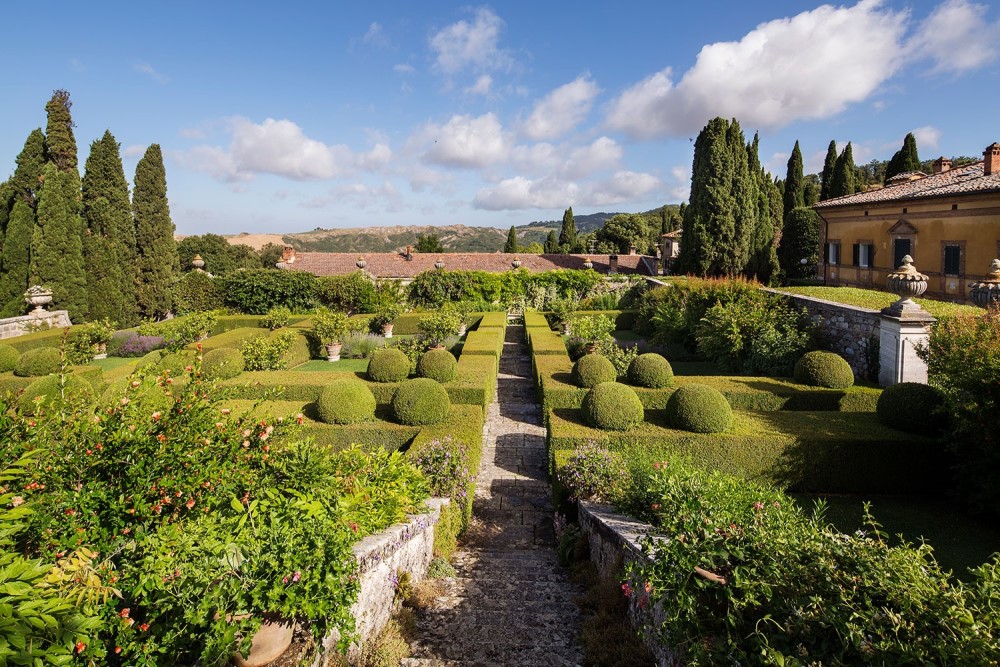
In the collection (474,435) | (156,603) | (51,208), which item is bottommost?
(474,435)

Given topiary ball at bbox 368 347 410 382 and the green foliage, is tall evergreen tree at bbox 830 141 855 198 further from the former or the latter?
topiary ball at bbox 368 347 410 382

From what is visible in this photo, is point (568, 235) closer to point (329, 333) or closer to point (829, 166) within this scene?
point (829, 166)

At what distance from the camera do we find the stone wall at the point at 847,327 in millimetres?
10758

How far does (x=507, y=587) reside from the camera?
5.19 m

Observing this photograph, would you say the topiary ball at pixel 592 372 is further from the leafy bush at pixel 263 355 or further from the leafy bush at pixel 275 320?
the leafy bush at pixel 275 320

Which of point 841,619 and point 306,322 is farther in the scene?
point 306,322

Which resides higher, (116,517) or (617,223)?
(617,223)

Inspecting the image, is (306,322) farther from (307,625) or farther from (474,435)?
(307,625)

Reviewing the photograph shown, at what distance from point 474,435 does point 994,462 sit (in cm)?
640

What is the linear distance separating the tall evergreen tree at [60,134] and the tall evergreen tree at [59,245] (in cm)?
57

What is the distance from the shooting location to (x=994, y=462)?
6211mm

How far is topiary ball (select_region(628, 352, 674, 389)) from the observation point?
9.96 meters

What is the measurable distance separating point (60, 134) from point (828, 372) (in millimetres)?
26347

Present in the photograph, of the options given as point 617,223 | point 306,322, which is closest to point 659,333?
point 306,322
